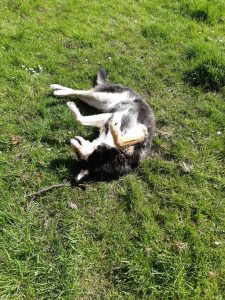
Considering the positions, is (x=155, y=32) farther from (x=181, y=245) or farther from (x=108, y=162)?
(x=181, y=245)

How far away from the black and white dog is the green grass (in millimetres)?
174

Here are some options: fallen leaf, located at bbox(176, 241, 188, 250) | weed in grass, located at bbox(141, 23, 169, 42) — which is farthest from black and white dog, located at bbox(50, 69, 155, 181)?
weed in grass, located at bbox(141, 23, 169, 42)

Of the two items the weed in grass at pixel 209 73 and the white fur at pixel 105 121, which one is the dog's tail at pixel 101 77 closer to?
the white fur at pixel 105 121

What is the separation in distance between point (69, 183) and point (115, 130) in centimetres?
85

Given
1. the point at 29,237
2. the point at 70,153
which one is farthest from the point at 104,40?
the point at 29,237

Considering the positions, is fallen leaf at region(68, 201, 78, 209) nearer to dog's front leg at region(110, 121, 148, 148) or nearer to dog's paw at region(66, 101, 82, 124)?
dog's front leg at region(110, 121, 148, 148)

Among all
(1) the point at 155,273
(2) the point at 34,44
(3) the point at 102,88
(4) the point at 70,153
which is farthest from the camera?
(2) the point at 34,44

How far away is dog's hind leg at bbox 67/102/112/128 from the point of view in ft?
16.8

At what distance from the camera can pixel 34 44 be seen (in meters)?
6.38

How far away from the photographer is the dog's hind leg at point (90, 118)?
512 cm

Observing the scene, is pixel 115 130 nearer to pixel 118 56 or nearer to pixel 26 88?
pixel 26 88

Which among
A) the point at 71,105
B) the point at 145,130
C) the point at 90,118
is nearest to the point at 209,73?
the point at 145,130

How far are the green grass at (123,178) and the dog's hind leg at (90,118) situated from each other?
21 centimetres

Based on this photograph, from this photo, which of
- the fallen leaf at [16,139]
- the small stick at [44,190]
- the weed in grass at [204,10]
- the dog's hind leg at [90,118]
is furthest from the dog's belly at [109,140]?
the weed in grass at [204,10]
